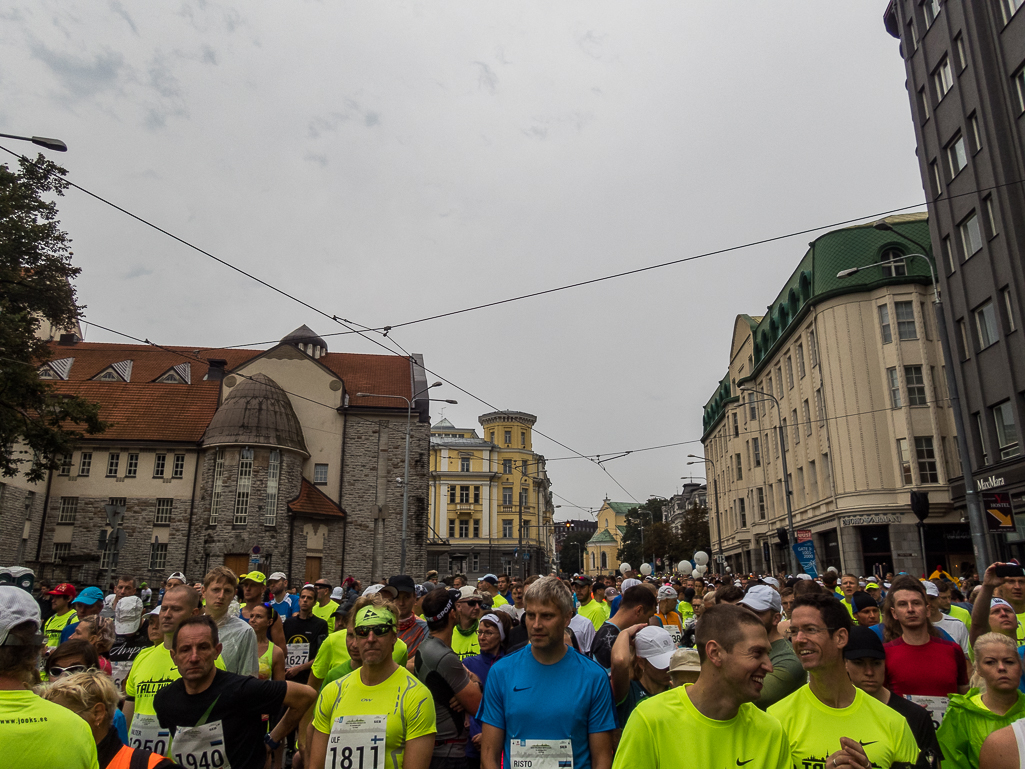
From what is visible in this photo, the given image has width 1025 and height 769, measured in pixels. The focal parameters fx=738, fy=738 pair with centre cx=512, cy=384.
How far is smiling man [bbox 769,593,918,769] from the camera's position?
10.3 ft

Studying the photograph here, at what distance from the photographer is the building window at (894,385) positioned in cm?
3200

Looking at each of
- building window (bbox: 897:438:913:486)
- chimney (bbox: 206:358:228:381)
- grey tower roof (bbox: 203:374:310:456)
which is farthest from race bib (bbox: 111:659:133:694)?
chimney (bbox: 206:358:228:381)

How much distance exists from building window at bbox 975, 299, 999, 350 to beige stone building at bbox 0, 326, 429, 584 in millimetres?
26131

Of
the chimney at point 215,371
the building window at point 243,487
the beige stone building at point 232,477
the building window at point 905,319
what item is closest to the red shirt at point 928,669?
the building window at point 905,319

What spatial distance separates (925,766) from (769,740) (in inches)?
40.1

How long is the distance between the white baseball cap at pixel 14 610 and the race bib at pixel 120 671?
3.53 meters

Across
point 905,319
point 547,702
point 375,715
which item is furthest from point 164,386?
point 547,702

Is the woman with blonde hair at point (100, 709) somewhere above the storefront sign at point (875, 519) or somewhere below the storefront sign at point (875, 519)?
below

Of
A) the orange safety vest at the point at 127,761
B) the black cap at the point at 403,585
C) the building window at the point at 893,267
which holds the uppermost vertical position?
the building window at the point at 893,267

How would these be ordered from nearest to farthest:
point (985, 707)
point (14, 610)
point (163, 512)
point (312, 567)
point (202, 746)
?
point (14, 610)
point (985, 707)
point (202, 746)
point (163, 512)
point (312, 567)

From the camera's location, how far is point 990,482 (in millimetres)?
23250

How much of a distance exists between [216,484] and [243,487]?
157cm

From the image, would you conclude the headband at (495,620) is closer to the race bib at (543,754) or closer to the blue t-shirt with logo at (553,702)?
the blue t-shirt with logo at (553,702)

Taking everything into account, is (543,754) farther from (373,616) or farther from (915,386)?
(915,386)
